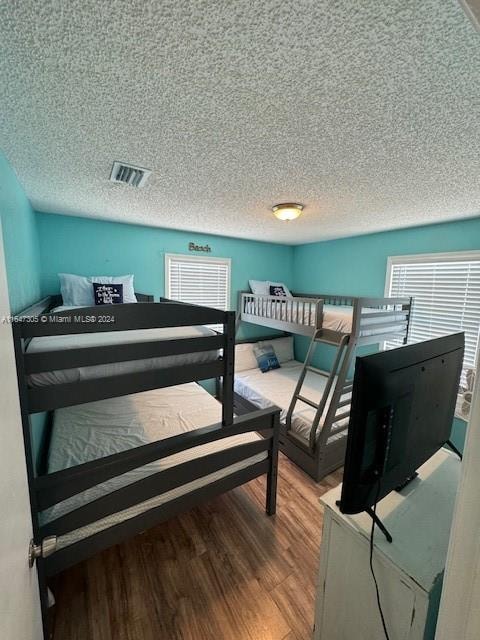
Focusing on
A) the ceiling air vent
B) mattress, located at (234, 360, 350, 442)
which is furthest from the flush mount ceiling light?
mattress, located at (234, 360, 350, 442)

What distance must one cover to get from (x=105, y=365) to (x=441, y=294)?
312 cm

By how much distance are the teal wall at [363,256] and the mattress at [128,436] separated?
2.26 meters

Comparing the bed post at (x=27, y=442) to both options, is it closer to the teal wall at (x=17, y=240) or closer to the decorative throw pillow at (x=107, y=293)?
the teal wall at (x=17, y=240)

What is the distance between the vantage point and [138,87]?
3.04ft

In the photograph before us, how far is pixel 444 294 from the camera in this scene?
256 centimetres

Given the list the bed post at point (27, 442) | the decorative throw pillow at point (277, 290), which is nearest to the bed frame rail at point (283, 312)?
the decorative throw pillow at point (277, 290)

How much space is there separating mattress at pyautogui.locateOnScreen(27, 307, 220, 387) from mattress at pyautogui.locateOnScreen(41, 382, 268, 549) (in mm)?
605

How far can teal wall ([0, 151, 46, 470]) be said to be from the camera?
1427 mm

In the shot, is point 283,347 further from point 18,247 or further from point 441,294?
point 18,247

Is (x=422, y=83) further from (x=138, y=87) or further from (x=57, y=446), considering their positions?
(x=57, y=446)

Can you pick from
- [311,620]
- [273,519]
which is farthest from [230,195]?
[311,620]

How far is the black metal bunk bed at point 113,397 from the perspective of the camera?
0.99 metres

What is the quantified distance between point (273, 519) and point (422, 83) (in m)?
2.53

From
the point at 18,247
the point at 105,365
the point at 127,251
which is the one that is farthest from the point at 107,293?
the point at 105,365
